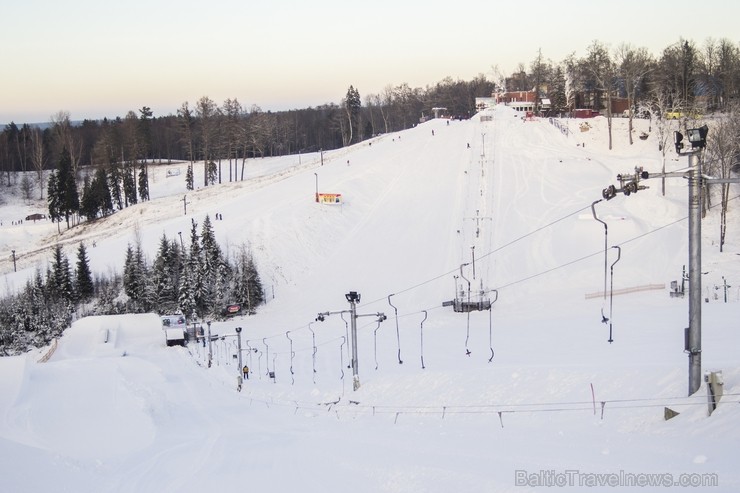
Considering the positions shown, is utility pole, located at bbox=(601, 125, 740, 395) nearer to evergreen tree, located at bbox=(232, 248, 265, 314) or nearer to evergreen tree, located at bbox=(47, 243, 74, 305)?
evergreen tree, located at bbox=(232, 248, 265, 314)

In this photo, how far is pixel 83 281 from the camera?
159 ft

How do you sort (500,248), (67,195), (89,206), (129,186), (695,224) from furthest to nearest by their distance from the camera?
(129,186), (67,195), (89,206), (500,248), (695,224)

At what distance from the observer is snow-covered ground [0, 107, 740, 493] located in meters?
12.7

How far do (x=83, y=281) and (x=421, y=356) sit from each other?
3354 centimetres

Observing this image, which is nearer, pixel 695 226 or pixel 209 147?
pixel 695 226

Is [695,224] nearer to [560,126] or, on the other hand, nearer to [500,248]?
[500,248]

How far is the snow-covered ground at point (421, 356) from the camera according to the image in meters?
12.7

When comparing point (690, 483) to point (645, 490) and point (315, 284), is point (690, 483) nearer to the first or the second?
point (645, 490)

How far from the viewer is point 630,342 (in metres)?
20.8

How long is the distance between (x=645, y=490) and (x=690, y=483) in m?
0.66

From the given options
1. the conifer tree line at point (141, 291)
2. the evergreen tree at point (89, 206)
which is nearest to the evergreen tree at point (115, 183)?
the evergreen tree at point (89, 206)

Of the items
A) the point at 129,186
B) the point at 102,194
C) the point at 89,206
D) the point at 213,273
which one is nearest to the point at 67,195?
the point at 89,206

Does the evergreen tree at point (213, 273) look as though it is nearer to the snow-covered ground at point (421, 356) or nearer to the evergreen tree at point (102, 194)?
the snow-covered ground at point (421, 356)

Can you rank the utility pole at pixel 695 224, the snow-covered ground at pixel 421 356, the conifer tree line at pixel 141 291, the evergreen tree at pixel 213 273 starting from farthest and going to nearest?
the evergreen tree at pixel 213 273
the conifer tree line at pixel 141 291
the snow-covered ground at pixel 421 356
the utility pole at pixel 695 224
